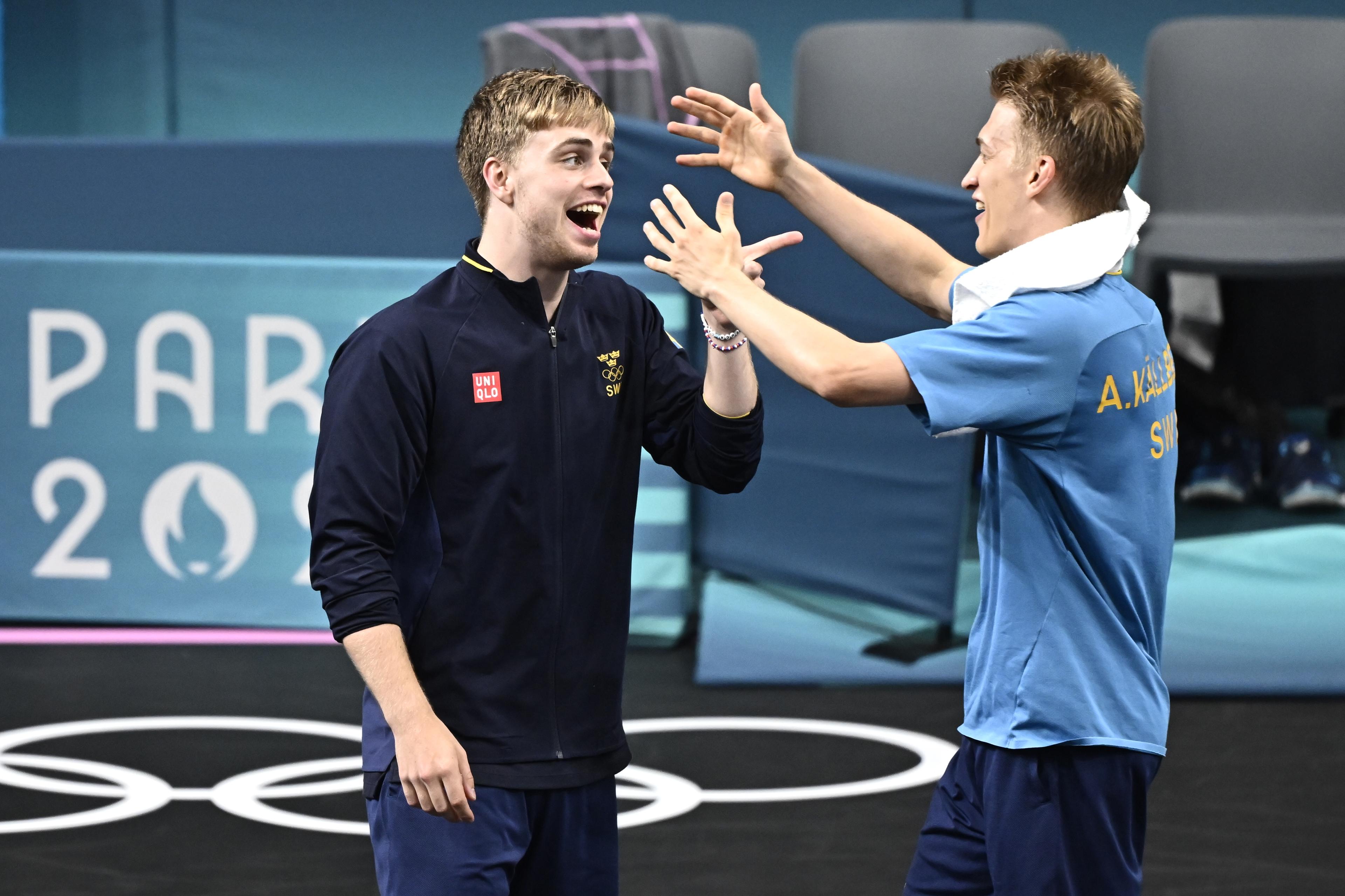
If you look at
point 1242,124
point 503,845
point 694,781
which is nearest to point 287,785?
point 694,781

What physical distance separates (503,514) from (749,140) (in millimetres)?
952

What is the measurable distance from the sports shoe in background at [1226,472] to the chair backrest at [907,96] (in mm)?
1742

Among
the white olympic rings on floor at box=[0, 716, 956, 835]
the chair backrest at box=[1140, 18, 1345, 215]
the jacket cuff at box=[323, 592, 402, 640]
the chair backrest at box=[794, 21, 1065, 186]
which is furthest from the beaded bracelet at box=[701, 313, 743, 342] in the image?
the chair backrest at box=[1140, 18, 1345, 215]

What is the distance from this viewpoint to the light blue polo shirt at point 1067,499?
2195mm

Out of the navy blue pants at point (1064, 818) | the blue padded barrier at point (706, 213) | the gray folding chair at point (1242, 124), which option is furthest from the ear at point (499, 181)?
the gray folding chair at point (1242, 124)

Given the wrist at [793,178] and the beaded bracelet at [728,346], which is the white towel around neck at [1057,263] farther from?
the wrist at [793,178]

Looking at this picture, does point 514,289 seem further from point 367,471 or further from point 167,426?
point 167,426

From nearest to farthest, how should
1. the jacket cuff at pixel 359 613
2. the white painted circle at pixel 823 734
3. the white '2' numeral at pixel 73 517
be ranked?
the jacket cuff at pixel 359 613 → the white painted circle at pixel 823 734 → the white '2' numeral at pixel 73 517

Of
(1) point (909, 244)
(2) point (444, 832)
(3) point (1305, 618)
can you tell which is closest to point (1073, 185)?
(1) point (909, 244)

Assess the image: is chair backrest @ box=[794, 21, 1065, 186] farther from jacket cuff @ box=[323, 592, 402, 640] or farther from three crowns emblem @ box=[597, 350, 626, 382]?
jacket cuff @ box=[323, 592, 402, 640]

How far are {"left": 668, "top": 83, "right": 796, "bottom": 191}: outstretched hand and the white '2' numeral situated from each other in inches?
140

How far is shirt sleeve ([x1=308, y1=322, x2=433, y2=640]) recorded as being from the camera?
2117mm

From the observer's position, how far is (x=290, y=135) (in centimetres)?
818

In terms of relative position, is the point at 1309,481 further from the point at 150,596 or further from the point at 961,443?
the point at 150,596
